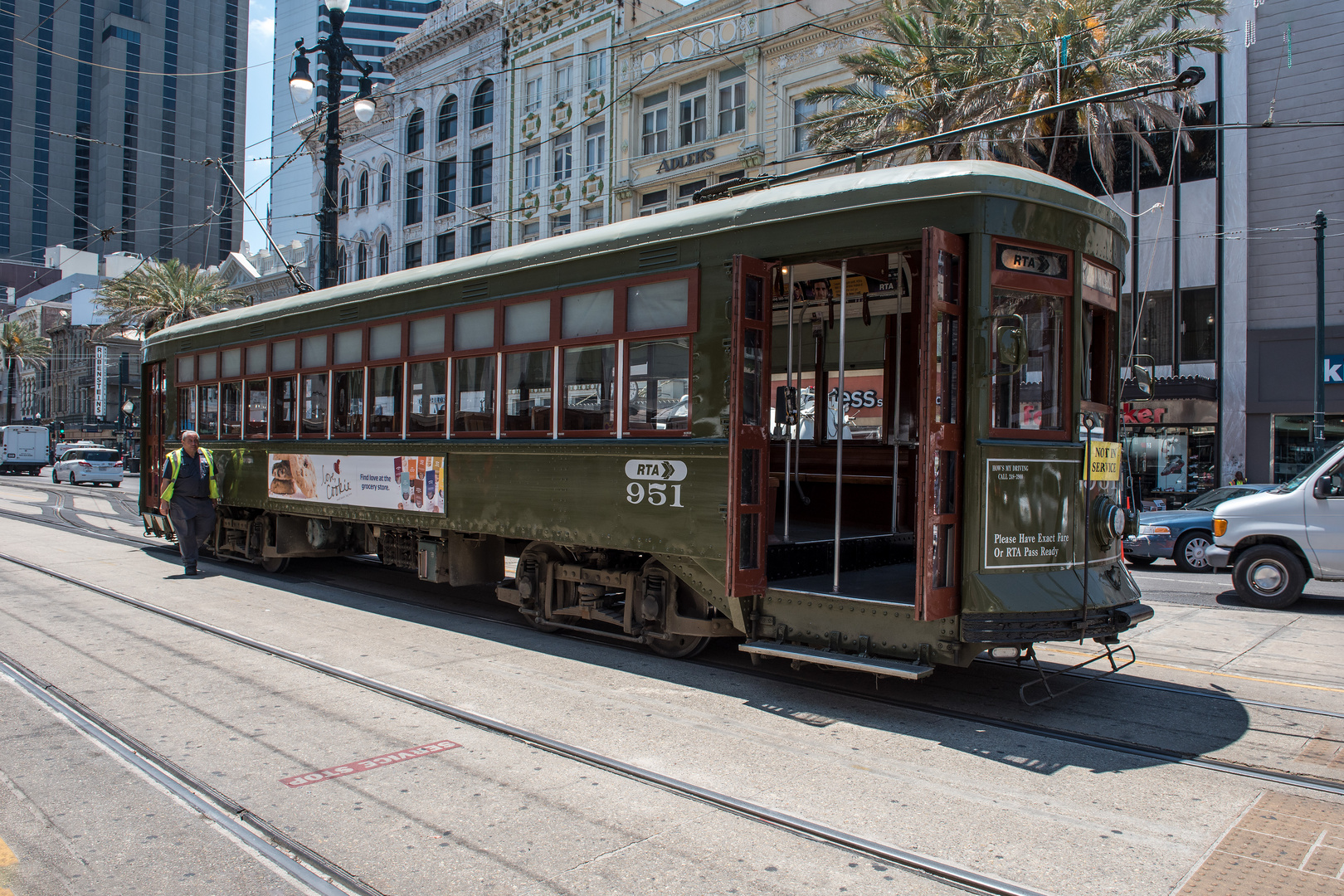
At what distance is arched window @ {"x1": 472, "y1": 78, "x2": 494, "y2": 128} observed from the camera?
3547 cm

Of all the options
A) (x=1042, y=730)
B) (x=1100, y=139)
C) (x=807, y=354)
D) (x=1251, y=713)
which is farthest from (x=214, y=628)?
(x=1100, y=139)

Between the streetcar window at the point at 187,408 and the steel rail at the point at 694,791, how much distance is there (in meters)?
6.43

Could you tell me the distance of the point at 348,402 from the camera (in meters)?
9.94

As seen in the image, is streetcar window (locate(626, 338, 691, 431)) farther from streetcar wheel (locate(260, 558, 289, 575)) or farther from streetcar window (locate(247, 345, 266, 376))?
streetcar wheel (locate(260, 558, 289, 575))

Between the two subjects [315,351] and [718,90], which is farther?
[718,90]

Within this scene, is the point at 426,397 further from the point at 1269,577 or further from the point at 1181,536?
the point at 1181,536

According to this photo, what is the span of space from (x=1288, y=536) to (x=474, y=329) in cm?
914

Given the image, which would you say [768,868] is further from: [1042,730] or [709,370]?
[709,370]

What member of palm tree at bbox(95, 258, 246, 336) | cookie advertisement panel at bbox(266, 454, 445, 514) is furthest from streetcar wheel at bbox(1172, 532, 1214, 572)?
palm tree at bbox(95, 258, 246, 336)

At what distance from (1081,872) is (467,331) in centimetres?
640

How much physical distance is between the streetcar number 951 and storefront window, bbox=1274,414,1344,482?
794 inches

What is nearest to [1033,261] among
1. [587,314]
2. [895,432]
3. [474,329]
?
[895,432]

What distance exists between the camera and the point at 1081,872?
3.70m

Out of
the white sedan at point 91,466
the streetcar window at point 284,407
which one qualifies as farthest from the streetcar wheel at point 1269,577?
the white sedan at point 91,466
